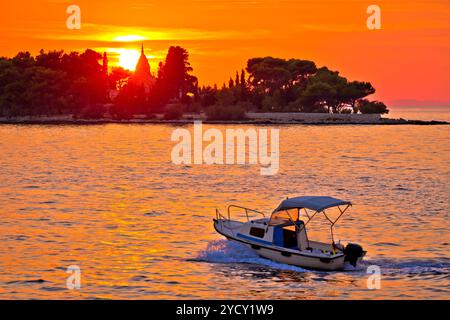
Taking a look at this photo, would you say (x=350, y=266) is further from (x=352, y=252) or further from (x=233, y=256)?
(x=233, y=256)

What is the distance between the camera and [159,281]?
35562mm

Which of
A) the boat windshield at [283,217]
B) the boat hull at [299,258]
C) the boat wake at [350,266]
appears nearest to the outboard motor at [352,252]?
the boat hull at [299,258]

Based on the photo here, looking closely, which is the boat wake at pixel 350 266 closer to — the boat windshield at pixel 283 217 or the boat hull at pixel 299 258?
the boat hull at pixel 299 258

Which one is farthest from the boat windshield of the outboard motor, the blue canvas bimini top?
the outboard motor

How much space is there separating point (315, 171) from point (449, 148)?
2362 inches

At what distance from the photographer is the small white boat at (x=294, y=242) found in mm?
36406

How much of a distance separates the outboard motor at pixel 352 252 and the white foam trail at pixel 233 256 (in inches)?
78.1

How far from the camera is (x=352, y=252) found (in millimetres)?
36500

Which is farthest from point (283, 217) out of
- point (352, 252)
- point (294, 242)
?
point (352, 252)

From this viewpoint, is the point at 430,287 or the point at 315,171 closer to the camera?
the point at 430,287

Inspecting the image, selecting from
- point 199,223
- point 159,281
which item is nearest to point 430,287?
point 159,281

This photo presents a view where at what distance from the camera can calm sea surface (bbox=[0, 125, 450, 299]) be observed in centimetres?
3481

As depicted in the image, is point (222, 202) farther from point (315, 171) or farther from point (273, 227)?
point (315, 171)
